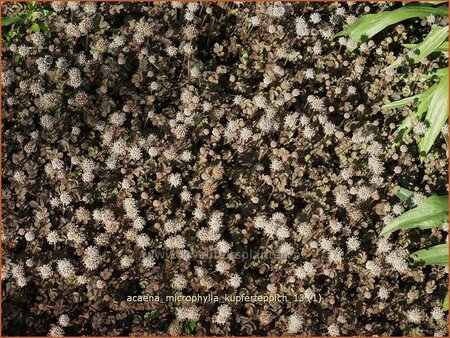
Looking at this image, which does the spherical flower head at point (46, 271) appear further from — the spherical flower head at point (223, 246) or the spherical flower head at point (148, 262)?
the spherical flower head at point (223, 246)

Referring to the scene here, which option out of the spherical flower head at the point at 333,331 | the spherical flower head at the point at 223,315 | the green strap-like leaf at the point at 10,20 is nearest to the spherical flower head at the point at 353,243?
the spherical flower head at the point at 333,331

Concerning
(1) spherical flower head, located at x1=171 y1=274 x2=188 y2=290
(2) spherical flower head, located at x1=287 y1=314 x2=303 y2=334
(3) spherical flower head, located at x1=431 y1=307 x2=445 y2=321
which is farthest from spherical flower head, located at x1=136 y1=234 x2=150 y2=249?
(3) spherical flower head, located at x1=431 y1=307 x2=445 y2=321

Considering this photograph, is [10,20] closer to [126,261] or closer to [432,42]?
[126,261]

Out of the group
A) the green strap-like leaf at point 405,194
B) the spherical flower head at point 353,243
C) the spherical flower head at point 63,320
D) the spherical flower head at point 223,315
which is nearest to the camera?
the spherical flower head at point 63,320

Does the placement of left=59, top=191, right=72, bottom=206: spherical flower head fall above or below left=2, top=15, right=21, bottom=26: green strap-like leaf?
below

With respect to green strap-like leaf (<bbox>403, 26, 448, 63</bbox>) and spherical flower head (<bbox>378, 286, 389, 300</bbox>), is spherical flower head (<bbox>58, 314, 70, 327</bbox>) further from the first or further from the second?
green strap-like leaf (<bbox>403, 26, 448, 63</bbox>)

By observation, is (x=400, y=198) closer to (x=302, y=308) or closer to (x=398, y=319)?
(x=398, y=319)
